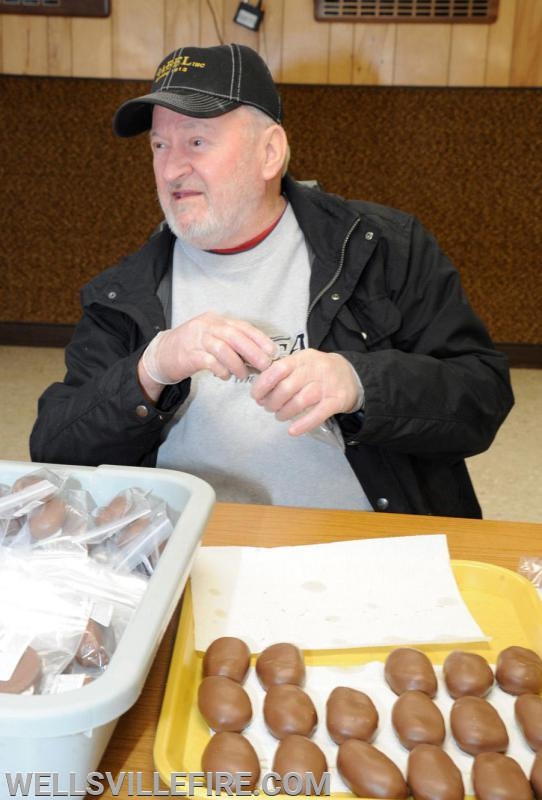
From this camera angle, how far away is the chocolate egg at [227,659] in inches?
33.8

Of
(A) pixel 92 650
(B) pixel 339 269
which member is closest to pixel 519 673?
(A) pixel 92 650

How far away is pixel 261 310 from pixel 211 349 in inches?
16.4

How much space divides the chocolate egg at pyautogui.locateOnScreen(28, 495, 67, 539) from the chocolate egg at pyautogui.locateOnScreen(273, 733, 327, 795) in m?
0.34

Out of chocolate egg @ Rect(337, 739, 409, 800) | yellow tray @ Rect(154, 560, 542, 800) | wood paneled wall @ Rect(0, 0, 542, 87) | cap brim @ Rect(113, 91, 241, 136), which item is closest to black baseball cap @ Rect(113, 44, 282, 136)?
cap brim @ Rect(113, 91, 241, 136)

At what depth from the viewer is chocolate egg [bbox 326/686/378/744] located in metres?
0.78

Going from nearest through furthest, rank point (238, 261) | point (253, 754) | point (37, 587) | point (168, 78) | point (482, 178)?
point (253, 754), point (37, 587), point (168, 78), point (238, 261), point (482, 178)

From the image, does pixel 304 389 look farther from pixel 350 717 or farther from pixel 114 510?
pixel 350 717

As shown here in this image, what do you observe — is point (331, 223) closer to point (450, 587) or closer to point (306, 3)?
point (450, 587)

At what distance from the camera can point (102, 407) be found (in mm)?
1302

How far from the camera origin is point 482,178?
3723 mm

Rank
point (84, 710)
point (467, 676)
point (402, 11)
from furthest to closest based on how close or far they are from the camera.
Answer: point (402, 11) < point (467, 676) < point (84, 710)

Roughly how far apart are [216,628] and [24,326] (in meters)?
3.38

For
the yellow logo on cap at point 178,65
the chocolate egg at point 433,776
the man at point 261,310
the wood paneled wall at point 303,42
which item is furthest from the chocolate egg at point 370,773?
Result: the wood paneled wall at point 303,42

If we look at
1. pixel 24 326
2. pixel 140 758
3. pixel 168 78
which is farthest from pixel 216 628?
pixel 24 326
